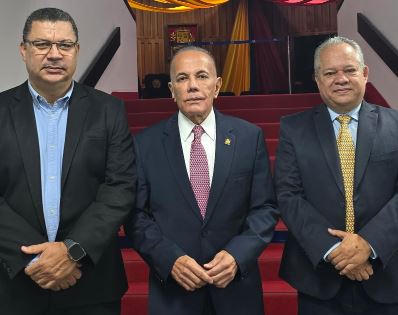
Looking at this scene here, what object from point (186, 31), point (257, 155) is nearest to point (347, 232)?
point (257, 155)

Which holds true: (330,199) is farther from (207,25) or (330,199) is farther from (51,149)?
(207,25)

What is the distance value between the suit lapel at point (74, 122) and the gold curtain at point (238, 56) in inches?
317

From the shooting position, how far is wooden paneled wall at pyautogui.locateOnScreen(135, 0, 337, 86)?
9.67 meters

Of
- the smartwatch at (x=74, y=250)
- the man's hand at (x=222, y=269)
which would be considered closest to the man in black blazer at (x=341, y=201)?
the man's hand at (x=222, y=269)

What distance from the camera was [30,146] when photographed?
1.69 m

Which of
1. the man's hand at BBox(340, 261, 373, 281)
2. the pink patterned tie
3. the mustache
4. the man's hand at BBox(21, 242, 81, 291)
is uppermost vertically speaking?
the mustache

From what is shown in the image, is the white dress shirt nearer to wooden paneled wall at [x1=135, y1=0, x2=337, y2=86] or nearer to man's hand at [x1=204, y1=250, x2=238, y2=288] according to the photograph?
man's hand at [x1=204, y1=250, x2=238, y2=288]

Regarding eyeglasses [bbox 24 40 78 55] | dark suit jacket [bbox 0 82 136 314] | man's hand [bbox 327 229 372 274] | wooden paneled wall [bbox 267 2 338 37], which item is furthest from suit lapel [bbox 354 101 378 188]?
wooden paneled wall [bbox 267 2 338 37]

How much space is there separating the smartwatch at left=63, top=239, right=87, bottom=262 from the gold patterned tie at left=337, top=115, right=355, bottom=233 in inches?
34.6

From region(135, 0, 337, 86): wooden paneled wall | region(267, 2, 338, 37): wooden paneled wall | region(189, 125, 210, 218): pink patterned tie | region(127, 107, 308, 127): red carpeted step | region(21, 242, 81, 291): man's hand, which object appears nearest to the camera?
region(21, 242, 81, 291): man's hand

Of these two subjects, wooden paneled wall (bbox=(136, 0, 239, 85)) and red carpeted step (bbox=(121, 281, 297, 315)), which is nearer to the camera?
red carpeted step (bbox=(121, 281, 297, 315))

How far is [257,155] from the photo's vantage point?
1851 millimetres

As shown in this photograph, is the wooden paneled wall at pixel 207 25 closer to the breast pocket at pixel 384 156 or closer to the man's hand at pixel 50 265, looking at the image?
the breast pocket at pixel 384 156

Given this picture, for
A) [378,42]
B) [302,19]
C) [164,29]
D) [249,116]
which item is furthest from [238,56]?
[249,116]
